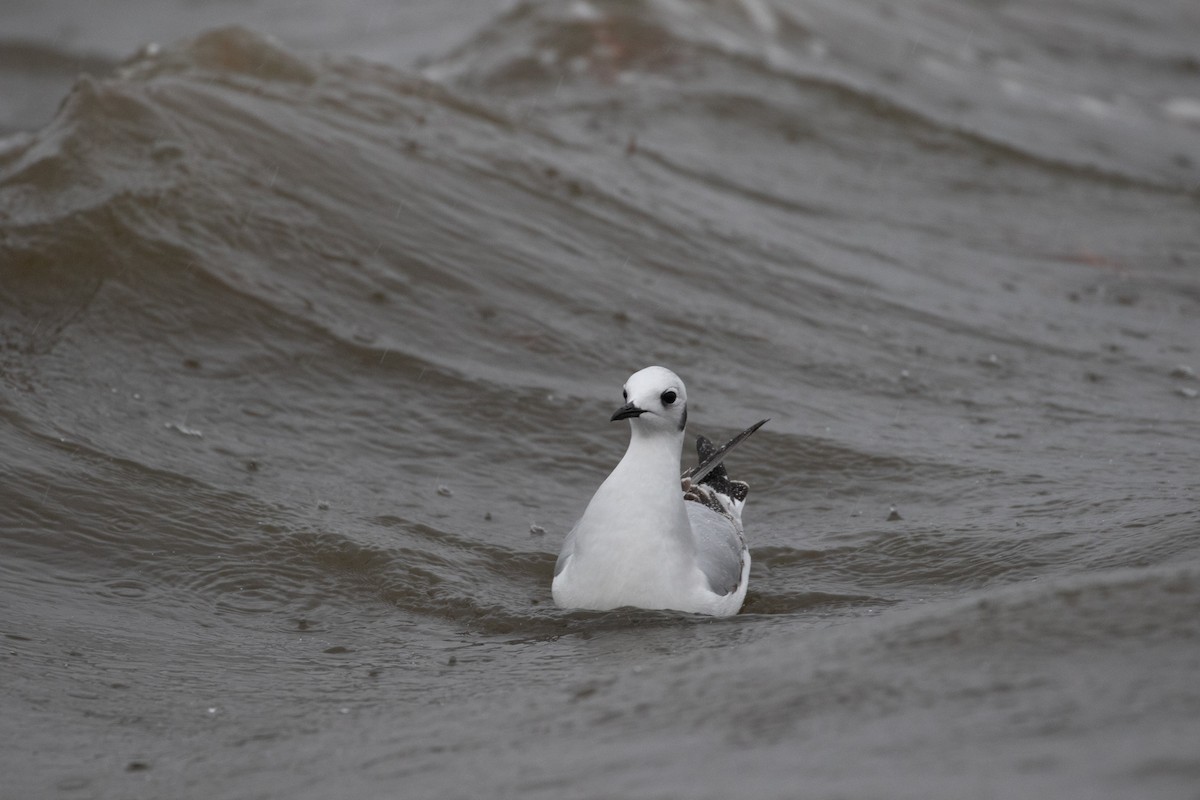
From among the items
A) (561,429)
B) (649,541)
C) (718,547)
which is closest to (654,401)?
(649,541)

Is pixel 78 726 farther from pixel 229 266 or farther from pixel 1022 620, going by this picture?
pixel 229 266

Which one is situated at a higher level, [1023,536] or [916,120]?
[916,120]

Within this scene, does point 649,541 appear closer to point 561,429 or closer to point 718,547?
point 718,547

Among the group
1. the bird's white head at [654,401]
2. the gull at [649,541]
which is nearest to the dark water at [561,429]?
the gull at [649,541]

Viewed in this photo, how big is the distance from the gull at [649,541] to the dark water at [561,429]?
120 mm

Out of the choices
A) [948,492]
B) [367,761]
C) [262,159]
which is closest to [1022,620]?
[367,761]

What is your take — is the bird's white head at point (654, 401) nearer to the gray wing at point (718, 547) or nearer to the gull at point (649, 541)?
the gull at point (649, 541)

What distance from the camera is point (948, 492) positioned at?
23.3 feet

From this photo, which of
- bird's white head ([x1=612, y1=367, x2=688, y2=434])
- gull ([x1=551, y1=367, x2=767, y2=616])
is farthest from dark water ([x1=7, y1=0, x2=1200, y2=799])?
bird's white head ([x1=612, y1=367, x2=688, y2=434])

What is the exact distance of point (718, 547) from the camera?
6.04 meters

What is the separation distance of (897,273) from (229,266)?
4669 mm

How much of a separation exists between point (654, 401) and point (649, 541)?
558mm

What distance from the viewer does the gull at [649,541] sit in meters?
5.77

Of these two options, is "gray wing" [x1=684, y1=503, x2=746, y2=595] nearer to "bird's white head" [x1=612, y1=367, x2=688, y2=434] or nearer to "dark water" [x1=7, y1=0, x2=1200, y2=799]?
"dark water" [x1=7, y1=0, x2=1200, y2=799]
